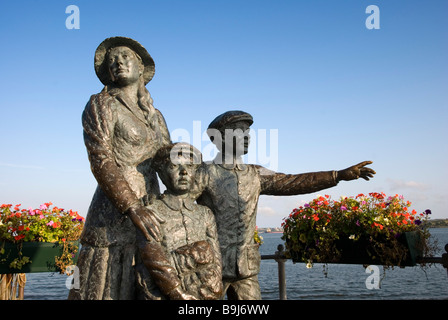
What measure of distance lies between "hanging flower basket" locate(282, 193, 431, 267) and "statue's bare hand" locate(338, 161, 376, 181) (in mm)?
1250

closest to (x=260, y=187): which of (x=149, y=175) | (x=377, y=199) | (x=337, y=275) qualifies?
(x=149, y=175)

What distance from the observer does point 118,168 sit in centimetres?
276

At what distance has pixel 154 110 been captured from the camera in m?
3.24

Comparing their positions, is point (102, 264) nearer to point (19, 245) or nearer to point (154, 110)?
point (154, 110)

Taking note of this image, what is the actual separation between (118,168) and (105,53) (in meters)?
1.09

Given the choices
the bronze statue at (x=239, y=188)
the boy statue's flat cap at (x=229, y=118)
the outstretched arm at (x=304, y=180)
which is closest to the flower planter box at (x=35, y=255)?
the bronze statue at (x=239, y=188)

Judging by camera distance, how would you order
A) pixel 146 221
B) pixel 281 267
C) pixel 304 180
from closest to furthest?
1. pixel 146 221
2. pixel 304 180
3. pixel 281 267

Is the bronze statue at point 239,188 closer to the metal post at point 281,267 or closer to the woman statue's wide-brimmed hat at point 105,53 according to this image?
the woman statue's wide-brimmed hat at point 105,53

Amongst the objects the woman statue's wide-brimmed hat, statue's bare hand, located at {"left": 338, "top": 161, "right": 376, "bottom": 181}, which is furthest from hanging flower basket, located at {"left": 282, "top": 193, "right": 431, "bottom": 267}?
the woman statue's wide-brimmed hat

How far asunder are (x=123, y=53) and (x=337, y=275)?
3700cm

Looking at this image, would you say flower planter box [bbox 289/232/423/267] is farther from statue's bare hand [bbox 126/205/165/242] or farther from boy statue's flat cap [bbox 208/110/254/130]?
statue's bare hand [bbox 126/205/165/242]

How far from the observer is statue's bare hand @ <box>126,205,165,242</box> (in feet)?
8.21

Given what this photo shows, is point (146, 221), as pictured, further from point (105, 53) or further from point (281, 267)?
point (281, 267)

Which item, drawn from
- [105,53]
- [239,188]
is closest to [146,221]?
[239,188]
